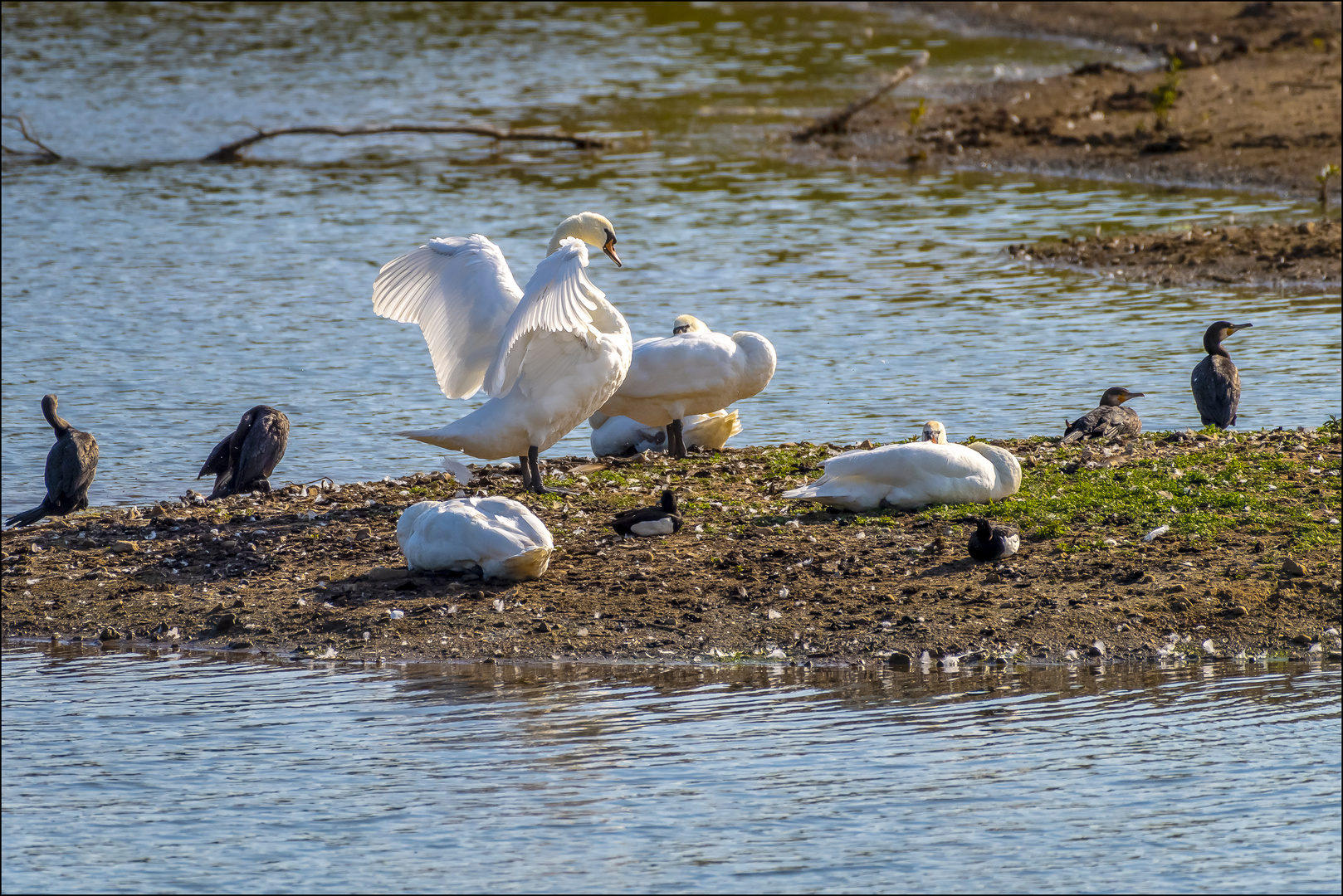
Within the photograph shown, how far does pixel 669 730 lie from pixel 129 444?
7.27 metres

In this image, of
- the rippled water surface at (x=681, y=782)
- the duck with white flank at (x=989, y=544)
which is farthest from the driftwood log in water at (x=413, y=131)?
the rippled water surface at (x=681, y=782)

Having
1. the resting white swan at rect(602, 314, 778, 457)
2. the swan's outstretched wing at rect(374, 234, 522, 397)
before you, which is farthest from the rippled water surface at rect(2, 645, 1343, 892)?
the resting white swan at rect(602, 314, 778, 457)

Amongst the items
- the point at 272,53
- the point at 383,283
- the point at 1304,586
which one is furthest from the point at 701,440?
Answer: the point at 272,53

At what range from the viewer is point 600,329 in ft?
31.6

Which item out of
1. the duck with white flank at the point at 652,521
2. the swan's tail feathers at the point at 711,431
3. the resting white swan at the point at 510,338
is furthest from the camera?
the swan's tail feathers at the point at 711,431

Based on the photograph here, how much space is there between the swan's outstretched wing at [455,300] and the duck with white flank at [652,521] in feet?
4.97

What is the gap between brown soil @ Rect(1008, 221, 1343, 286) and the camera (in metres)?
16.6

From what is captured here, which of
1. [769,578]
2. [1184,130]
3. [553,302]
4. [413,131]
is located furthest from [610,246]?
[413,131]

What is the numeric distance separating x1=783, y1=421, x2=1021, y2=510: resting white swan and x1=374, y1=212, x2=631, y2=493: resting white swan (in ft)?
4.82

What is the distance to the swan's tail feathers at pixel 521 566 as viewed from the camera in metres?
7.91

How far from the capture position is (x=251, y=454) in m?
10.3

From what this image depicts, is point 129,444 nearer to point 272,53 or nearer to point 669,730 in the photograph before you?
point 669,730

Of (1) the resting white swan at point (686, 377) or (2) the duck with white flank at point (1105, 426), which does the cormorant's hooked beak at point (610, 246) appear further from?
(2) the duck with white flank at point (1105, 426)

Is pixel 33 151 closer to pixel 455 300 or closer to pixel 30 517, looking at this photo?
pixel 30 517
